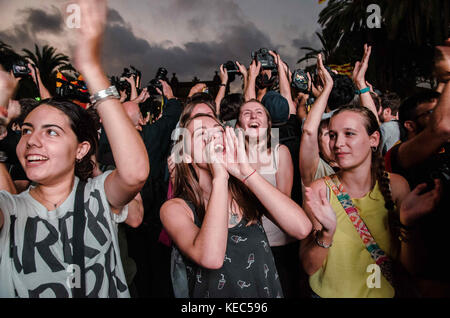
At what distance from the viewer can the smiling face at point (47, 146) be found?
114 cm

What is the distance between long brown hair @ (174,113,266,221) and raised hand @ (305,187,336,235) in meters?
0.28

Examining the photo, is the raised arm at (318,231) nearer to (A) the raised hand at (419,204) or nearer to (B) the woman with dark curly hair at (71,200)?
(A) the raised hand at (419,204)

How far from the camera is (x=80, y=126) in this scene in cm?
129

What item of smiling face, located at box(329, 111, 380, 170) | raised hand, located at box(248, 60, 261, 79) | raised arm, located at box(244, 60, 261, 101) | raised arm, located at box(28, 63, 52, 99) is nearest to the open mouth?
smiling face, located at box(329, 111, 380, 170)

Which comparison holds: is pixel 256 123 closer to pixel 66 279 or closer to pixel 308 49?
pixel 66 279

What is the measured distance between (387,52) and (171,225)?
13.1 m

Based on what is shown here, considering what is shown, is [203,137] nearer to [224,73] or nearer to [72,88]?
[72,88]

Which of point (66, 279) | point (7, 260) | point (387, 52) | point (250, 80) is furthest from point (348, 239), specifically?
point (387, 52)

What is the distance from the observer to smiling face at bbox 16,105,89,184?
114 centimetres

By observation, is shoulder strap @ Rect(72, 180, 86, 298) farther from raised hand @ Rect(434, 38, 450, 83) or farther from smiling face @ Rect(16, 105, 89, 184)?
raised hand @ Rect(434, 38, 450, 83)

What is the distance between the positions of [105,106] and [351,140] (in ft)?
4.44
